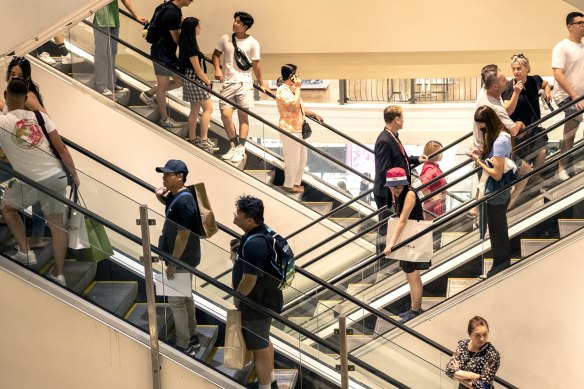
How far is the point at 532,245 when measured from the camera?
9406 mm

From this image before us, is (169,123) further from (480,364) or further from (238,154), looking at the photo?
(480,364)

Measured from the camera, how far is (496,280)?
9.40 m

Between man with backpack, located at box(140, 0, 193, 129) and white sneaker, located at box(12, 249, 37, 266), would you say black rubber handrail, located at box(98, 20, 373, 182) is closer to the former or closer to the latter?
man with backpack, located at box(140, 0, 193, 129)

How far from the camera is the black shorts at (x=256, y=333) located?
7.92 meters

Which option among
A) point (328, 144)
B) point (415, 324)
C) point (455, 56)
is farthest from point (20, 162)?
point (455, 56)

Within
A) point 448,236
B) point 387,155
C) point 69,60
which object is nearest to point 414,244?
point 448,236

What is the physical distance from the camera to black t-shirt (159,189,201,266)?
791 centimetres

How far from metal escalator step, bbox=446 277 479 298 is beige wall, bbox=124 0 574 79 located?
188 inches

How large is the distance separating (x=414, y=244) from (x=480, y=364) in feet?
4.23

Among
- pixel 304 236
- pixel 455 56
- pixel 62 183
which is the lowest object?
pixel 62 183

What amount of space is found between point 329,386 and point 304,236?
3707mm

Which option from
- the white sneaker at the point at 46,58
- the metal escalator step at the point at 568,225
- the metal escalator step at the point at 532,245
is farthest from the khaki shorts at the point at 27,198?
the metal escalator step at the point at 568,225

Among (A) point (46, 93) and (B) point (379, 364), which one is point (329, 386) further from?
(A) point (46, 93)

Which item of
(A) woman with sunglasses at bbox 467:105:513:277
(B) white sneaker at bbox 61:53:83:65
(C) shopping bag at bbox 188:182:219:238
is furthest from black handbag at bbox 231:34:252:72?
(C) shopping bag at bbox 188:182:219:238
